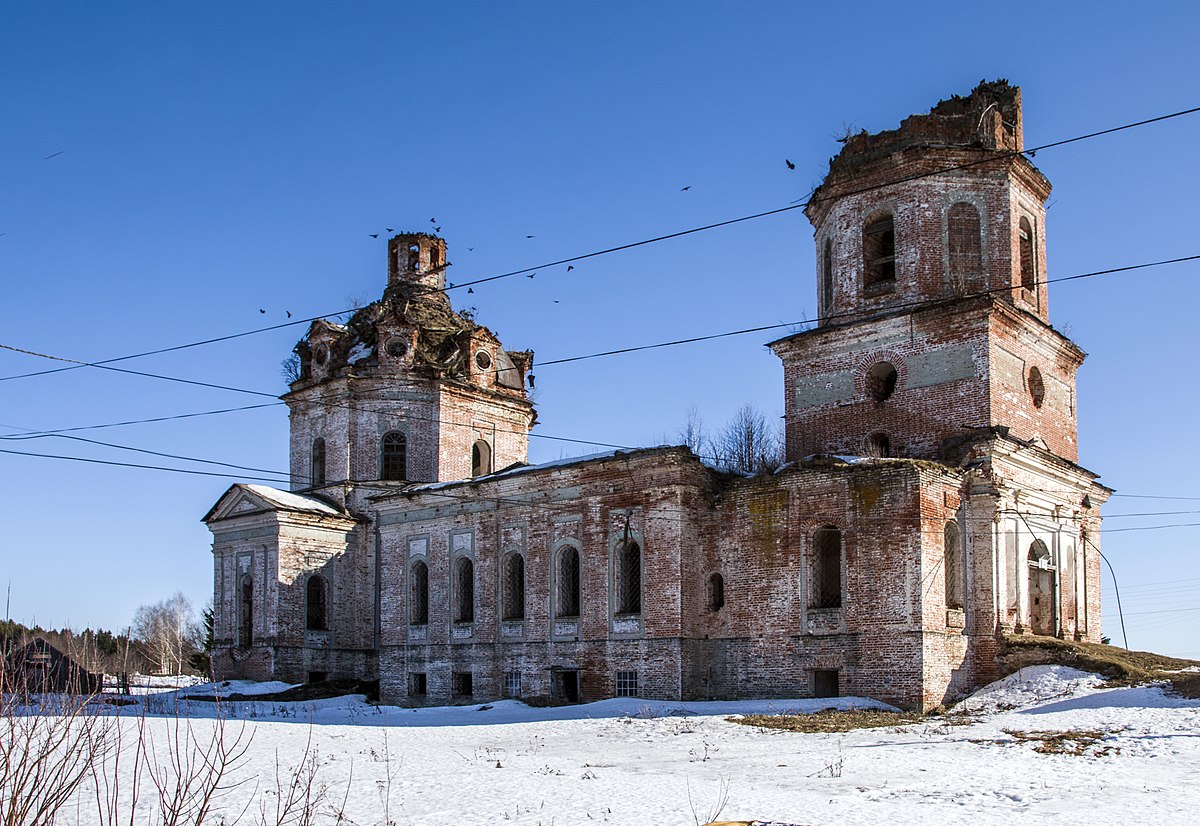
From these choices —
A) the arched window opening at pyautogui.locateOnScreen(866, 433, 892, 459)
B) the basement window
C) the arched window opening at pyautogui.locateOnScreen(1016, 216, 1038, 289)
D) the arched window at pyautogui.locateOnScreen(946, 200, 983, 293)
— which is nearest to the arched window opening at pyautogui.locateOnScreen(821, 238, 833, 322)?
the arched window at pyautogui.locateOnScreen(946, 200, 983, 293)

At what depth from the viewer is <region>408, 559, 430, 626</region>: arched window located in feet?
105

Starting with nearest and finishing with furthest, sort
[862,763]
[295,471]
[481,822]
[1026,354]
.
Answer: [481,822]
[862,763]
[1026,354]
[295,471]

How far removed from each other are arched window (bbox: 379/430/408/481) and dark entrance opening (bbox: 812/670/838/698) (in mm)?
16264

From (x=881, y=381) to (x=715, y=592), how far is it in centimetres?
604

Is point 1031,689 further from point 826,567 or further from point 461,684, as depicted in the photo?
point 461,684

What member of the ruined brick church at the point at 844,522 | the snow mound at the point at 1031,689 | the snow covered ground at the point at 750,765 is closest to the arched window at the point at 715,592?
the ruined brick church at the point at 844,522

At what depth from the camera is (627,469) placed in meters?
26.8

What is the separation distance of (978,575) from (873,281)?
23.4 feet

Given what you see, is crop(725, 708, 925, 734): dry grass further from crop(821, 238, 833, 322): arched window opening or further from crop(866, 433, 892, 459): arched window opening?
crop(821, 238, 833, 322): arched window opening

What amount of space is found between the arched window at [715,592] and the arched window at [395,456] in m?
13.1

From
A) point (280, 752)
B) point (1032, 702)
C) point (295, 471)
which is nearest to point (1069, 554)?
point (1032, 702)

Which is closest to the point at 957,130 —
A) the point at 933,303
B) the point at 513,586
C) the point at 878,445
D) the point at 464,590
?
the point at 933,303

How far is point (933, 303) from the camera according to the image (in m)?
24.7

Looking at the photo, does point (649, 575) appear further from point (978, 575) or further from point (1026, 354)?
point (1026, 354)
